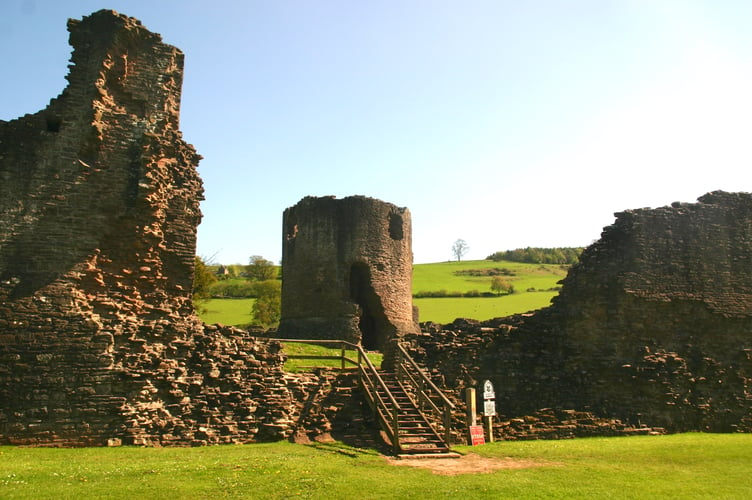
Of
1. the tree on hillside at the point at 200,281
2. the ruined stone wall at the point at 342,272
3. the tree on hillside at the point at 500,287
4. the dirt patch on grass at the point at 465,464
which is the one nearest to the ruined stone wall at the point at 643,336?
the dirt patch on grass at the point at 465,464

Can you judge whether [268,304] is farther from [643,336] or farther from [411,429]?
[411,429]

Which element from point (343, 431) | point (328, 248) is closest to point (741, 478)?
point (343, 431)

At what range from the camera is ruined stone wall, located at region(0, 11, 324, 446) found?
12.0 metres

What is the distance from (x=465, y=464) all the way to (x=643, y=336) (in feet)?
29.3

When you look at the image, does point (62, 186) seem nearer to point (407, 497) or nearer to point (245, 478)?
point (245, 478)

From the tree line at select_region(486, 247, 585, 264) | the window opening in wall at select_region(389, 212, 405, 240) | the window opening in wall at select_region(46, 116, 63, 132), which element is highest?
the tree line at select_region(486, 247, 585, 264)

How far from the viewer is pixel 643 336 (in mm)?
17781

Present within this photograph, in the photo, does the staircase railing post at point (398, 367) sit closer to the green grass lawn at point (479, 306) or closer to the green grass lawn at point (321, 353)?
the green grass lawn at point (321, 353)

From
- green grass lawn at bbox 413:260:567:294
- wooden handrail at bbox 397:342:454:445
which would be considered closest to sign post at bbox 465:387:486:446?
wooden handrail at bbox 397:342:454:445

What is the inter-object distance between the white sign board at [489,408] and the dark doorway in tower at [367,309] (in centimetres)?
1159

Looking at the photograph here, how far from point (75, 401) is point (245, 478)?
4726mm

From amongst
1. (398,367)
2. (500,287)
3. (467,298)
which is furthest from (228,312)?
(398,367)

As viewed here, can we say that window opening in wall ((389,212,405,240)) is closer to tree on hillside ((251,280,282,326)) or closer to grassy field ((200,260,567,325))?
grassy field ((200,260,567,325))

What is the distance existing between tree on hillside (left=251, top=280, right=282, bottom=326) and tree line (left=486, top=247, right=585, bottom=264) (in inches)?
1877
